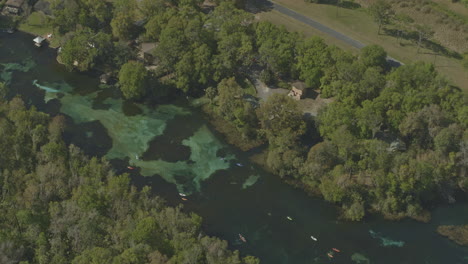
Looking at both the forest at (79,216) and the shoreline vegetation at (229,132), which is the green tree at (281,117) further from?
the forest at (79,216)

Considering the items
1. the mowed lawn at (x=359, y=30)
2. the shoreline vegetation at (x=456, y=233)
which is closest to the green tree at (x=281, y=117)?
the shoreline vegetation at (x=456, y=233)

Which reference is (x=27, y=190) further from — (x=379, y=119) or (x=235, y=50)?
(x=379, y=119)

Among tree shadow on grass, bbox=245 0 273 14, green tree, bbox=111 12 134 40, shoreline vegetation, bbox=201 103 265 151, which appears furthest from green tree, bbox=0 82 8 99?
tree shadow on grass, bbox=245 0 273 14

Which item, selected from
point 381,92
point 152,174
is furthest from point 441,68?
point 152,174

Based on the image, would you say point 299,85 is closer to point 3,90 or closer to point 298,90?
point 298,90

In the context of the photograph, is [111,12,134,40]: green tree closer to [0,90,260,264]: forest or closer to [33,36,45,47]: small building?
[33,36,45,47]: small building
